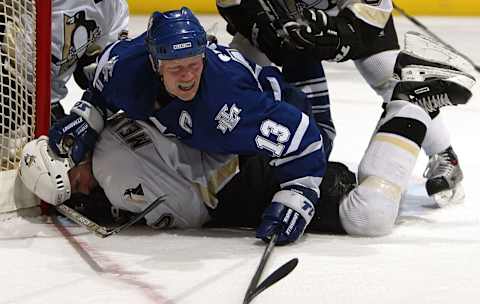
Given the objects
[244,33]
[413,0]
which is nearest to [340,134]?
[244,33]

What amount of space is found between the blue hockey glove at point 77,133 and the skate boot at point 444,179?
0.74 m

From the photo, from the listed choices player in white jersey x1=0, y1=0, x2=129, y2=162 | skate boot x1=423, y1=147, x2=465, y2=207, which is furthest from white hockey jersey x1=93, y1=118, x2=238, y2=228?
skate boot x1=423, y1=147, x2=465, y2=207

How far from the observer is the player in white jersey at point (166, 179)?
6.44 ft

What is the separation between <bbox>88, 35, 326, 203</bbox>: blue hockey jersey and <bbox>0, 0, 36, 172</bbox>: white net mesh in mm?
221

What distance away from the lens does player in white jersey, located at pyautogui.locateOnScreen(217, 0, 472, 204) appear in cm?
208

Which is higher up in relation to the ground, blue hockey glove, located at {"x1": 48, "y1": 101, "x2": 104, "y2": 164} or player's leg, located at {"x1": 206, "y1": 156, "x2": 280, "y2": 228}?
blue hockey glove, located at {"x1": 48, "y1": 101, "x2": 104, "y2": 164}

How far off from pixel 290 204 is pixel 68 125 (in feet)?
1.51

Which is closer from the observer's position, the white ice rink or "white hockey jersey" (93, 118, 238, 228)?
the white ice rink

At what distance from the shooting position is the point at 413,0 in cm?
562

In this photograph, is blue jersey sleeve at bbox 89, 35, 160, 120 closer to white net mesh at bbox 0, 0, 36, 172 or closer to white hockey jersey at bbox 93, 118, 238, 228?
white hockey jersey at bbox 93, 118, 238, 228

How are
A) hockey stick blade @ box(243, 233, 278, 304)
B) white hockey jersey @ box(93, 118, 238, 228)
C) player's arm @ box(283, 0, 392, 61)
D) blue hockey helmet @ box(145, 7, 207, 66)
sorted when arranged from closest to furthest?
hockey stick blade @ box(243, 233, 278, 304)
blue hockey helmet @ box(145, 7, 207, 66)
white hockey jersey @ box(93, 118, 238, 228)
player's arm @ box(283, 0, 392, 61)

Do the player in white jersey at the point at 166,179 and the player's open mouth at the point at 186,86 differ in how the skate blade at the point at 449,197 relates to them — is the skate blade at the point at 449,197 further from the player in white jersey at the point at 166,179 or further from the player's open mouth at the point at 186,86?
the player's open mouth at the point at 186,86

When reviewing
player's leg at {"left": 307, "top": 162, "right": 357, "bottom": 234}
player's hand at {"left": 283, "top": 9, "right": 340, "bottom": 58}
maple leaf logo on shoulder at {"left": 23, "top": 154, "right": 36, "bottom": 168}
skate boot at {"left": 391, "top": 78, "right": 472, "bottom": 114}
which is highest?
player's hand at {"left": 283, "top": 9, "right": 340, "bottom": 58}

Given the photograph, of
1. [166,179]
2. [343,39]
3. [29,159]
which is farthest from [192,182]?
[343,39]
